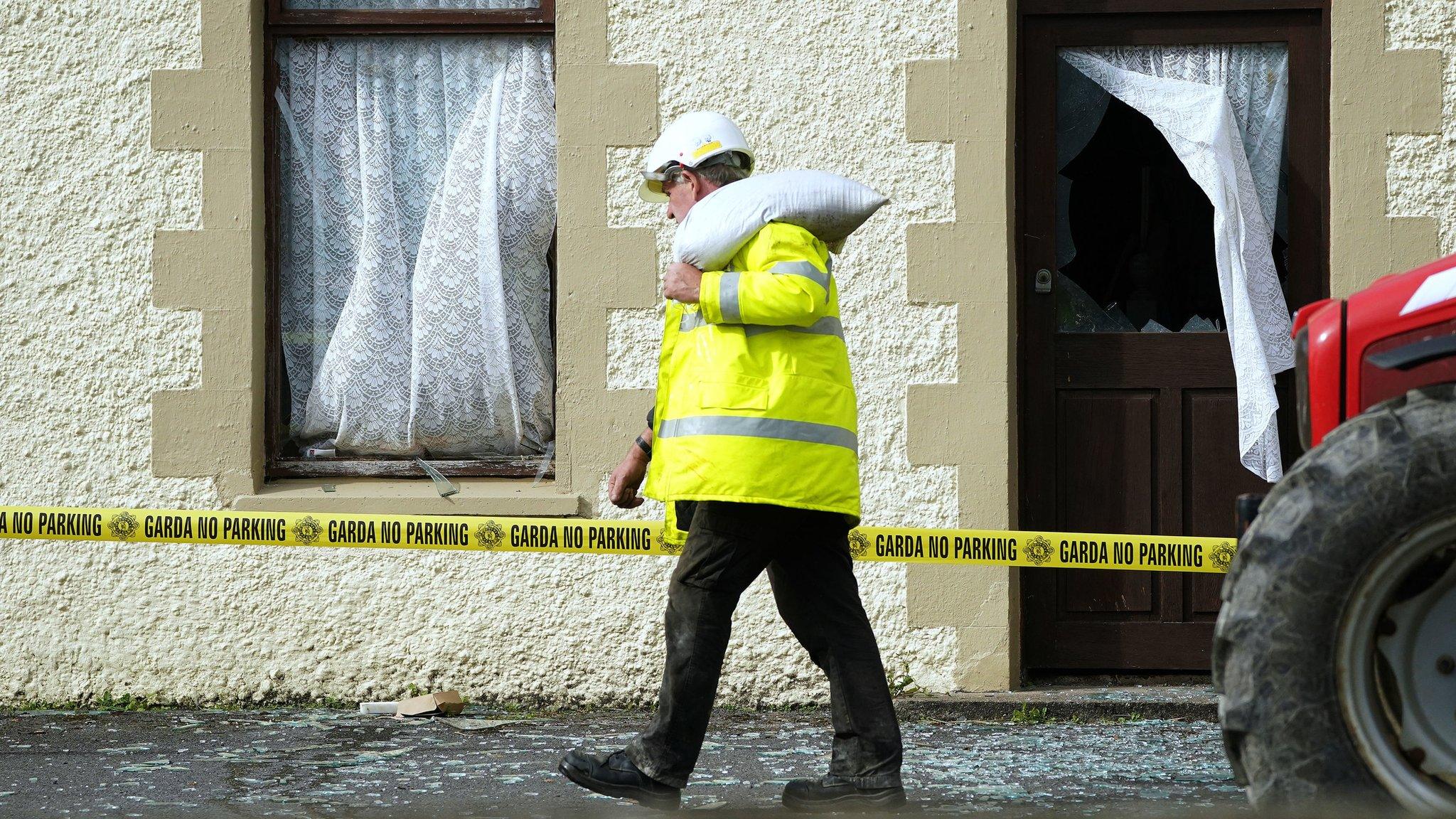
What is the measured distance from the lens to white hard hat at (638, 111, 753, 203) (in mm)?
3795

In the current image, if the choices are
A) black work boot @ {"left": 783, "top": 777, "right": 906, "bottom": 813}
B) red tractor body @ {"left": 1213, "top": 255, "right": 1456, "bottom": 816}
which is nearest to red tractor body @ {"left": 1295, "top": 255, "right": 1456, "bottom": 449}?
red tractor body @ {"left": 1213, "top": 255, "right": 1456, "bottom": 816}

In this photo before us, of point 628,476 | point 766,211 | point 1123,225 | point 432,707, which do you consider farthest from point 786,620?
point 1123,225

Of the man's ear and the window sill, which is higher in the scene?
the man's ear

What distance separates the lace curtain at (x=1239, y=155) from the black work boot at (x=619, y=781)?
283cm

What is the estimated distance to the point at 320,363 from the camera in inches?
229

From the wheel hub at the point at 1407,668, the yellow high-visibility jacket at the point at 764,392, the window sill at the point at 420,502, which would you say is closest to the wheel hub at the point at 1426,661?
the wheel hub at the point at 1407,668

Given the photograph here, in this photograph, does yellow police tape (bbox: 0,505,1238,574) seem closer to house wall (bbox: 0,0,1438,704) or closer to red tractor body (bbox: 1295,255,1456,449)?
house wall (bbox: 0,0,1438,704)

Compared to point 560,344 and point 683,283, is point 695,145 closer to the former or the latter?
point 683,283

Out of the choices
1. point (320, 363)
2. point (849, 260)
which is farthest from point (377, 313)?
point (849, 260)

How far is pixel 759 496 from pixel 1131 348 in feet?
8.61

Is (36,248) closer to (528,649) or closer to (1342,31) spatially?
(528,649)

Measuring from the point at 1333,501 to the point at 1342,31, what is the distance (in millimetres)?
3594

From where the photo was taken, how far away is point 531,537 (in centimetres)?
502

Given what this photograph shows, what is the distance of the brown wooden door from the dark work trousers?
2.08 m
